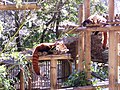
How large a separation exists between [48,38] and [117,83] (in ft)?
11.9

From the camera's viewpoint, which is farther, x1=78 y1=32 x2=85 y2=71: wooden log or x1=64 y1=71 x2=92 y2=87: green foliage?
x1=78 y1=32 x2=85 y2=71: wooden log

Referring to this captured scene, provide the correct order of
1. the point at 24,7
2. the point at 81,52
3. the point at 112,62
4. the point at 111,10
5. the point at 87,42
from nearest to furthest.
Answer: the point at 24,7 → the point at 111,10 → the point at 112,62 → the point at 87,42 → the point at 81,52

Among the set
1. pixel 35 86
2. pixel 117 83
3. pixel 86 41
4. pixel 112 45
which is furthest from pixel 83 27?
pixel 35 86

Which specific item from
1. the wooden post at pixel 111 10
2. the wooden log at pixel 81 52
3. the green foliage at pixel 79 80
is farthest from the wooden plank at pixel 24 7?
the wooden log at pixel 81 52

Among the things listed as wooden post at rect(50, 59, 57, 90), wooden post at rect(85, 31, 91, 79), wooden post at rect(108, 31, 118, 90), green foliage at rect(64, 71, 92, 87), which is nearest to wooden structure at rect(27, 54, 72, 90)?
wooden post at rect(50, 59, 57, 90)

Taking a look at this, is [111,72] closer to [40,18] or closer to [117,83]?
[117,83]

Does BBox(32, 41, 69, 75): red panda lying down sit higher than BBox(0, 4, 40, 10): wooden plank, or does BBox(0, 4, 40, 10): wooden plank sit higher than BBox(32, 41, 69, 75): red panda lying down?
BBox(0, 4, 40, 10): wooden plank

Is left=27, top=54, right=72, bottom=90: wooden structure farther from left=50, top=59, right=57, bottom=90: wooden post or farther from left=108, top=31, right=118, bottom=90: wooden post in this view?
left=108, top=31, right=118, bottom=90: wooden post

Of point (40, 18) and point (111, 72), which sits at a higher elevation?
point (40, 18)

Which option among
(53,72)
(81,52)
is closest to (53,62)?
(53,72)

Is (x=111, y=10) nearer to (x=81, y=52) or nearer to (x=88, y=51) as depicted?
(x=88, y=51)

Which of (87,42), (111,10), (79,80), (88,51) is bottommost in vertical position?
(79,80)

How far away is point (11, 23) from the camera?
21.9ft

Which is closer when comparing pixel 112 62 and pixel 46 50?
pixel 46 50
